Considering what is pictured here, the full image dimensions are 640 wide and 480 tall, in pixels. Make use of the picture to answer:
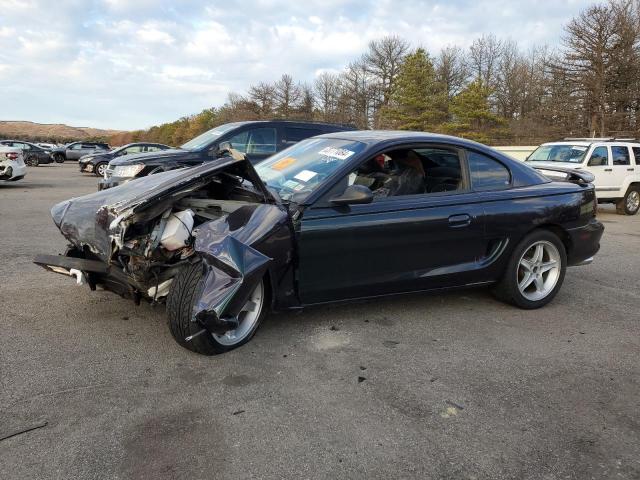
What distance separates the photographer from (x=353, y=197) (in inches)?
143

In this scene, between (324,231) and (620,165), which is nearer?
(324,231)

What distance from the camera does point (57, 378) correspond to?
3059mm

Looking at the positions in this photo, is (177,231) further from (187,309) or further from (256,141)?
(256,141)

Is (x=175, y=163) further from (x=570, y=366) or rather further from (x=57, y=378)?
(x=570, y=366)

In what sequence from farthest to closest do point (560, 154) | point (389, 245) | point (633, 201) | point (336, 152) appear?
point (633, 201) < point (560, 154) < point (336, 152) < point (389, 245)

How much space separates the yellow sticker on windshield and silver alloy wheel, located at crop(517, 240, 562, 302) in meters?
2.30

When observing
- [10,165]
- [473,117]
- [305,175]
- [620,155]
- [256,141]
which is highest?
[473,117]

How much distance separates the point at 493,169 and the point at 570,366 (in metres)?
1.85

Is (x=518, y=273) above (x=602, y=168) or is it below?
below

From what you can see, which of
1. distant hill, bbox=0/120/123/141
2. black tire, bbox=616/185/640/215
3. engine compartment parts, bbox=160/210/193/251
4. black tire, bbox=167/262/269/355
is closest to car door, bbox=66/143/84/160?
black tire, bbox=616/185/640/215

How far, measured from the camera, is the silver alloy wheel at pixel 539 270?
4645 mm

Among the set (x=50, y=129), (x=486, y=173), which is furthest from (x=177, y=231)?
(x=50, y=129)

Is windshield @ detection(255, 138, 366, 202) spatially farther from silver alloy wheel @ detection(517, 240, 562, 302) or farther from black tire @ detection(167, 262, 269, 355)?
silver alloy wheel @ detection(517, 240, 562, 302)

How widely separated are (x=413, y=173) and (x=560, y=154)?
9.62 metres
